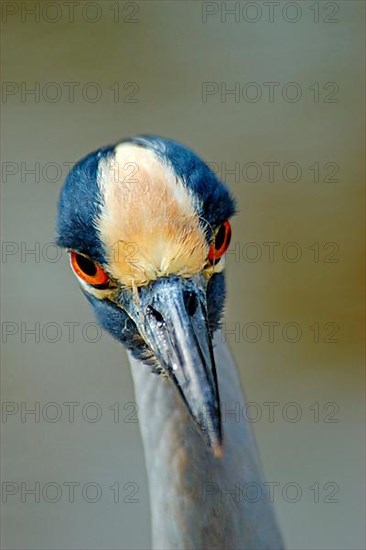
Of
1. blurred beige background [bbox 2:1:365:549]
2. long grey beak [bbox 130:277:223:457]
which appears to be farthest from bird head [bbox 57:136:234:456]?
blurred beige background [bbox 2:1:365:549]

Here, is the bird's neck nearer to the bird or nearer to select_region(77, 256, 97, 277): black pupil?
the bird

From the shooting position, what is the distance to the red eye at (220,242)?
68 cm

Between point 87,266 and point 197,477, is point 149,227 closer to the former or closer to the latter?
point 87,266

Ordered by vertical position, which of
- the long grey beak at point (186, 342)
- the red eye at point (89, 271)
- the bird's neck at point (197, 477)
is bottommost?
the bird's neck at point (197, 477)

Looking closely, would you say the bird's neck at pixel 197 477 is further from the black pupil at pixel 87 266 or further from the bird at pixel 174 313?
the black pupil at pixel 87 266

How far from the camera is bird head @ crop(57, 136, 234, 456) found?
0.60 m

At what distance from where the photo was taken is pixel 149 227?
64cm

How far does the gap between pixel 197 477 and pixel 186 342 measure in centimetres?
24

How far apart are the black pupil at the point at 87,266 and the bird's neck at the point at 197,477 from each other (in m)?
0.14

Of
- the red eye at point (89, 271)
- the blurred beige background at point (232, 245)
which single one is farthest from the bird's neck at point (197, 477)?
the blurred beige background at point (232, 245)

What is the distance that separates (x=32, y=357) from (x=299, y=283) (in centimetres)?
72

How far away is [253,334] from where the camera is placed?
6.62 ft

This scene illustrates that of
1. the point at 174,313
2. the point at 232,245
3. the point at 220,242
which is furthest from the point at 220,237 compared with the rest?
the point at 232,245

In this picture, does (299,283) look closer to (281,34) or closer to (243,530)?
(281,34)
